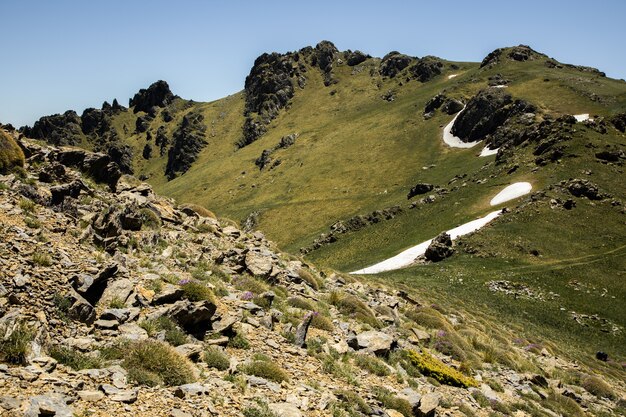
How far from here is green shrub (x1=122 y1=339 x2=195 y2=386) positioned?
9539mm

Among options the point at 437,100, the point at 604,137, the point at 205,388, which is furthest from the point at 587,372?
the point at 437,100

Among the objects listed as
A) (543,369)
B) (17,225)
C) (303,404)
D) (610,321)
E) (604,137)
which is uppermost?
(604,137)

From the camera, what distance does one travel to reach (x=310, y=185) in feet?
468

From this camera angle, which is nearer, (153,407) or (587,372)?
(153,407)

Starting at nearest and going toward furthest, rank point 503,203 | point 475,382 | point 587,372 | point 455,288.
Result: point 475,382, point 587,372, point 455,288, point 503,203

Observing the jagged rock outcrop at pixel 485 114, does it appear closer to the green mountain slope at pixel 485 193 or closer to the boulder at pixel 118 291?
the green mountain slope at pixel 485 193

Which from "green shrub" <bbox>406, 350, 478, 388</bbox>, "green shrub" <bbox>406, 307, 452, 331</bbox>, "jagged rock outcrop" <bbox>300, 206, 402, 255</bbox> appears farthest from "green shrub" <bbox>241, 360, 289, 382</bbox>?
"jagged rock outcrop" <bbox>300, 206, 402, 255</bbox>

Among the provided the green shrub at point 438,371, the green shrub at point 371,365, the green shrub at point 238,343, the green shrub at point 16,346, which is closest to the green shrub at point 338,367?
the green shrub at point 371,365

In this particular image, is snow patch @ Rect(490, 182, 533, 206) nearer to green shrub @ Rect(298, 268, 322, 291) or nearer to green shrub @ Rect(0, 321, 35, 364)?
green shrub @ Rect(298, 268, 322, 291)

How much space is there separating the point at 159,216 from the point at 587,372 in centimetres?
3148

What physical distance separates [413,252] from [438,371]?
175ft

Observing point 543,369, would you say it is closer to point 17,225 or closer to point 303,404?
point 303,404

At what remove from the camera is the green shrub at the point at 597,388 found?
83.9 feet

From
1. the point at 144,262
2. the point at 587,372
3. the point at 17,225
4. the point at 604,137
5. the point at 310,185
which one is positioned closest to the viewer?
the point at 17,225
